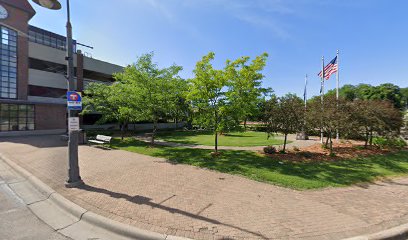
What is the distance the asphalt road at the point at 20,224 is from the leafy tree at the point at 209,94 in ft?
26.3

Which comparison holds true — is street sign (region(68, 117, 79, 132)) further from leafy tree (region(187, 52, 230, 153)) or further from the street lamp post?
leafy tree (region(187, 52, 230, 153))

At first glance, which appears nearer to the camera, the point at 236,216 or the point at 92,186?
the point at 236,216

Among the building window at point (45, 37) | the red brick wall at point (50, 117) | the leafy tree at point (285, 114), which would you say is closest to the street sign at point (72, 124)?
the leafy tree at point (285, 114)

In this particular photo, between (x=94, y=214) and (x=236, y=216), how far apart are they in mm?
3288

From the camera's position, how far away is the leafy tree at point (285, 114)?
454 inches

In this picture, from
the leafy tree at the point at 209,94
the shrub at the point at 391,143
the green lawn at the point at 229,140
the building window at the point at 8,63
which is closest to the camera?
the leafy tree at the point at 209,94

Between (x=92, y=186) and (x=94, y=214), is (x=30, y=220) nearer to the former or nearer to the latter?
(x=94, y=214)

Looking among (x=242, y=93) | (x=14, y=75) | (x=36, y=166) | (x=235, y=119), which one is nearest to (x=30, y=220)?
(x=36, y=166)

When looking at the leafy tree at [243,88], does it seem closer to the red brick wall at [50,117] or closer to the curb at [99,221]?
the curb at [99,221]

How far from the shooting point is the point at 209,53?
36.8 feet

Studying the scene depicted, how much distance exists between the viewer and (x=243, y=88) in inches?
436

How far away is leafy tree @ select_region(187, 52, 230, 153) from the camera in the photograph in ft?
35.0

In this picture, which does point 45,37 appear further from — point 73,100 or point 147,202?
point 147,202

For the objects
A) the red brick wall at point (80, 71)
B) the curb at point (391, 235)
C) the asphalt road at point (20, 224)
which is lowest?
the asphalt road at point (20, 224)
